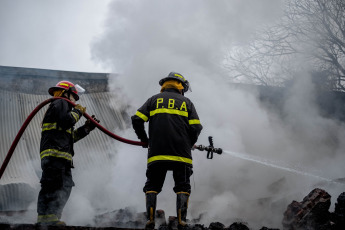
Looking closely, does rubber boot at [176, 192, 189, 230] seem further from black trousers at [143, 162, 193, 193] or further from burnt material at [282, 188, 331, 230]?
burnt material at [282, 188, 331, 230]

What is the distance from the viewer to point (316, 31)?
10.4 metres

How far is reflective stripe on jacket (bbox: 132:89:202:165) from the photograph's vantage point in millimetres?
3285

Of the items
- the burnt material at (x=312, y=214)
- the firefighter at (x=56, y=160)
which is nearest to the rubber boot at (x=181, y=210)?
the firefighter at (x=56, y=160)

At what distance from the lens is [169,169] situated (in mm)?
3318

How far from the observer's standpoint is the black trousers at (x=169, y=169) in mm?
3281

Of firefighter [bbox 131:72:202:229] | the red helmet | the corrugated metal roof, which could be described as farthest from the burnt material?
the corrugated metal roof

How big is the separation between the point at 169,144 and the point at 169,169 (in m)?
0.25

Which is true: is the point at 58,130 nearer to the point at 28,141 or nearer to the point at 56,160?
the point at 56,160

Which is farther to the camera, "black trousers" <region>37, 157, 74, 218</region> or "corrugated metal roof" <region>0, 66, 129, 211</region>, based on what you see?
"corrugated metal roof" <region>0, 66, 129, 211</region>

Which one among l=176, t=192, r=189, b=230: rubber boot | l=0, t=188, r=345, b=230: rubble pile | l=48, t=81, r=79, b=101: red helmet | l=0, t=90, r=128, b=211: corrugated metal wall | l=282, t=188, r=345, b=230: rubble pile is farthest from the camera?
l=0, t=90, r=128, b=211: corrugated metal wall

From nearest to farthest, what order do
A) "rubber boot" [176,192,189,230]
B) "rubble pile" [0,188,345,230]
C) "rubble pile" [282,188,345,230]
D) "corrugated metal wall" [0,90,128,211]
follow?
"rubber boot" [176,192,189,230] → "rubble pile" [0,188,345,230] → "rubble pile" [282,188,345,230] → "corrugated metal wall" [0,90,128,211]

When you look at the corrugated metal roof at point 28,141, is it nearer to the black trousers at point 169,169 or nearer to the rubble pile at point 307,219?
the rubble pile at point 307,219

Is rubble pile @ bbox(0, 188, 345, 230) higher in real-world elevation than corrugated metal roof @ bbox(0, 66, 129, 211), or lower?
lower

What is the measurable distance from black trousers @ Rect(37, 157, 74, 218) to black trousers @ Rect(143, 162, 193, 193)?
0.89m
